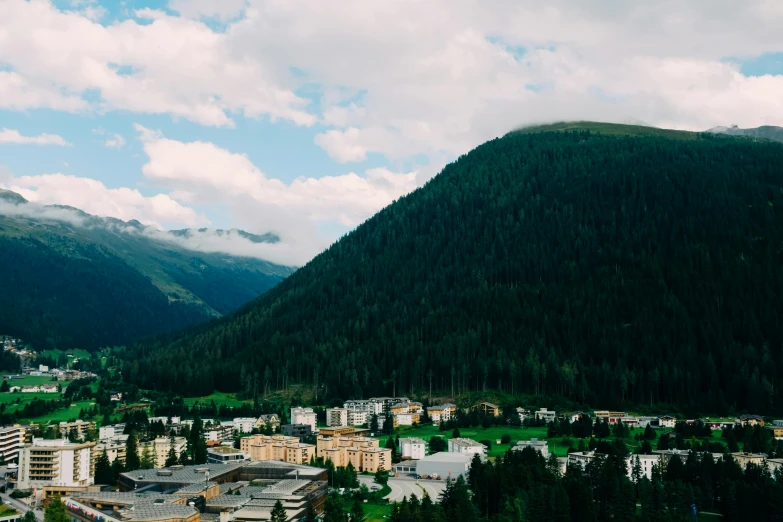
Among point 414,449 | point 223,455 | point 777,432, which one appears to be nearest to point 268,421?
point 223,455

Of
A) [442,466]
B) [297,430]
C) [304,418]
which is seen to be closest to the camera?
[442,466]

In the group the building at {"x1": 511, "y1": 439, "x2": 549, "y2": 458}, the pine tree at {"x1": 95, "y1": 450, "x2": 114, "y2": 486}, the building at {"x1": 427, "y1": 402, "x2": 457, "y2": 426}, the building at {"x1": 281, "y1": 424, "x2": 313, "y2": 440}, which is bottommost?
the pine tree at {"x1": 95, "y1": 450, "x2": 114, "y2": 486}

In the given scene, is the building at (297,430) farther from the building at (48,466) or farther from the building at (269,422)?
the building at (48,466)

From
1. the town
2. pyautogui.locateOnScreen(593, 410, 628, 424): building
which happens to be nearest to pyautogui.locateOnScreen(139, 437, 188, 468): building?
the town

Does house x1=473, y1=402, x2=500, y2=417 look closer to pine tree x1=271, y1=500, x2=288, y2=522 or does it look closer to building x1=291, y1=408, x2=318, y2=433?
building x1=291, y1=408, x2=318, y2=433

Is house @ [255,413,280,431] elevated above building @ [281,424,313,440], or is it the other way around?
house @ [255,413,280,431]

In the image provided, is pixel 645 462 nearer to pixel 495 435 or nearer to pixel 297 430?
pixel 495 435

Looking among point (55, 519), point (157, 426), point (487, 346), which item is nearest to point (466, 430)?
point (487, 346)
